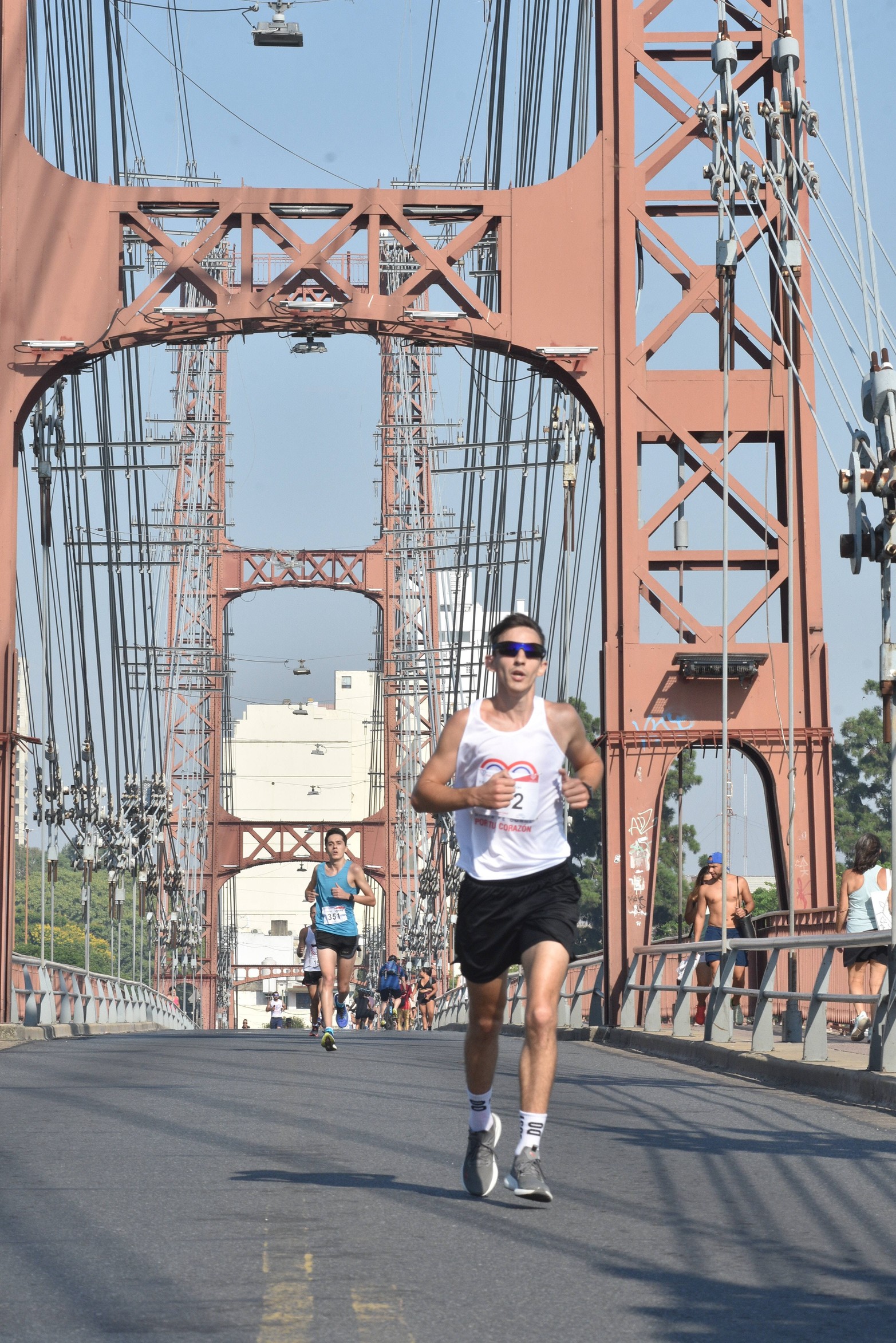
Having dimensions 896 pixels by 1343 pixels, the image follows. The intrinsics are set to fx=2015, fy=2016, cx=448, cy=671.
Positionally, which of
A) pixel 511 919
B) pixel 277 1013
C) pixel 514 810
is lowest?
pixel 277 1013

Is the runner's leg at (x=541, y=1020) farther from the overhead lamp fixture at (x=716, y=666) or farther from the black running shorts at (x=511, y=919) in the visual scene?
Answer: the overhead lamp fixture at (x=716, y=666)

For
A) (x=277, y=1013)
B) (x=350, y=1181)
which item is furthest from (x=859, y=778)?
(x=350, y=1181)

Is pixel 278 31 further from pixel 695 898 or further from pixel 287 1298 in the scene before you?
pixel 287 1298

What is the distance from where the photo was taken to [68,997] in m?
25.7

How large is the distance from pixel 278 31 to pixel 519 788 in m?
29.9

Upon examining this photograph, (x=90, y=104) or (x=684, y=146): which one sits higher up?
(x=90, y=104)

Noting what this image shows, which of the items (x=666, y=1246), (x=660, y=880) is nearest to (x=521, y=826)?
(x=666, y=1246)

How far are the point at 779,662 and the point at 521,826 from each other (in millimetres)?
15047

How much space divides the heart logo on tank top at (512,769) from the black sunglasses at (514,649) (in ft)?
1.12

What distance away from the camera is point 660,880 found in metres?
80.6

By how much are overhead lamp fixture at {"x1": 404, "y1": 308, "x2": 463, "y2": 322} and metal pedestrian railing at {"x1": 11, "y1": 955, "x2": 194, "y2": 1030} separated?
26.2 ft

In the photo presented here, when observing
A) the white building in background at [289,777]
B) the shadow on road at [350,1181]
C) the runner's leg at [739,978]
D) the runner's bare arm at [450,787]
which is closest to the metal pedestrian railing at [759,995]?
the runner's leg at [739,978]

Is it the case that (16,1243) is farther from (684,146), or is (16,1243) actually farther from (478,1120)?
(684,146)

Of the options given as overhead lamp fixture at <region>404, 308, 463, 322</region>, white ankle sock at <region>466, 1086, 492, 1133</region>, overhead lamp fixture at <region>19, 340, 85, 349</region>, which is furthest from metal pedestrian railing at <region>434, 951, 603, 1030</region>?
white ankle sock at <region>466, 1086, 492, 1133</region>
